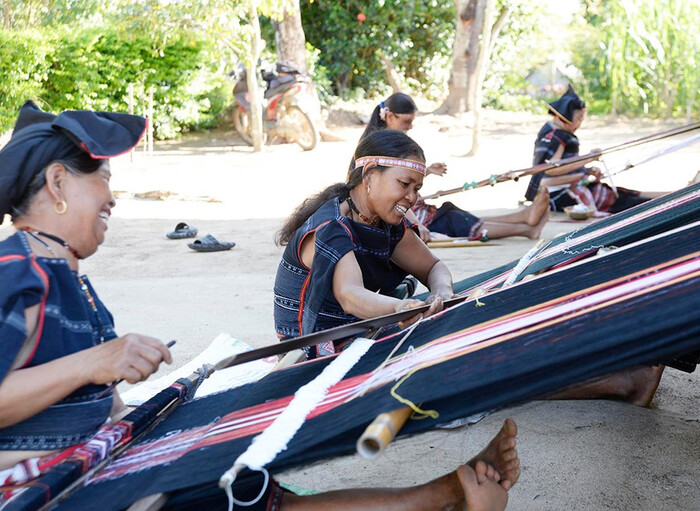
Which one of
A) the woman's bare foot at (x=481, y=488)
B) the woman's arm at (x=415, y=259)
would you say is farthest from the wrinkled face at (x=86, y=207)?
the woman's arm at (x=415, y=259)

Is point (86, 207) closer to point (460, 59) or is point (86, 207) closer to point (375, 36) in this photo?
point (460, 59)

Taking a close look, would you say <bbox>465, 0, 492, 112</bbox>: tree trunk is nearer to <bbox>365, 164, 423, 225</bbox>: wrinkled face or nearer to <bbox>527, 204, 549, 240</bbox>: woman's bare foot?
<bbox>527, 204, 549, 240</bbox>: woman's bare foot

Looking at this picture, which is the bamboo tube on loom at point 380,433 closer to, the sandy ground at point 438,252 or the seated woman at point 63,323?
the seated woman at point 63,323

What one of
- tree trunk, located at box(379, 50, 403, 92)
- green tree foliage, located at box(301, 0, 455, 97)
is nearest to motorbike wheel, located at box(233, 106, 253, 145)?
green tree foliage, located at box(301, 0, 455, 97)

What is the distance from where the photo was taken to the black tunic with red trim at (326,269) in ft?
7.62

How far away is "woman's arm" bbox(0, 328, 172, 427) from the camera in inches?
55.0

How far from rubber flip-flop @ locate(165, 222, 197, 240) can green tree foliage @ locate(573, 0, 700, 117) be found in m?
10.2

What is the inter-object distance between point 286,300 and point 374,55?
13.9 metres

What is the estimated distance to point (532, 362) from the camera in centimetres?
128

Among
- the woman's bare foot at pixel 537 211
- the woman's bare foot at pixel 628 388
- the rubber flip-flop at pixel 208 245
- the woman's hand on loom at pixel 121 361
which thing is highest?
the woman's hand on loom at pixel 121 361

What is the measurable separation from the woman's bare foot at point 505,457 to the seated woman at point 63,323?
0.22 ft

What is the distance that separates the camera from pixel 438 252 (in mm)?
5621

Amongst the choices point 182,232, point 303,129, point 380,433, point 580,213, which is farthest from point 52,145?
point 303,129

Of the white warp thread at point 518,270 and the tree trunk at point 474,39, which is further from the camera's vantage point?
the tree trunk at point 474,39
